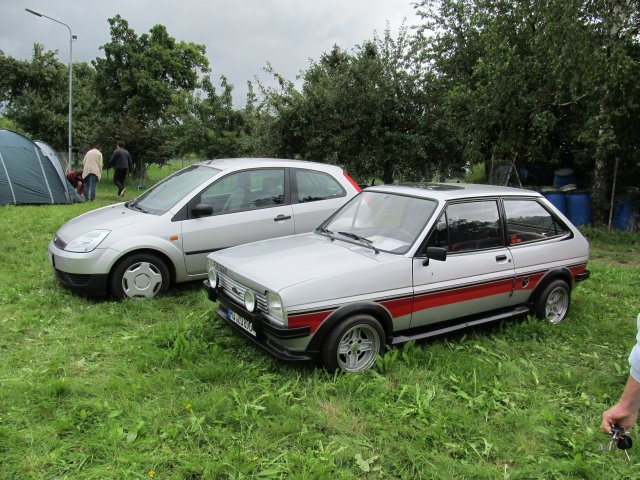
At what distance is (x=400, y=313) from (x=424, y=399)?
759 millimetres

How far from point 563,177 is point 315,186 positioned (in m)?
9.60

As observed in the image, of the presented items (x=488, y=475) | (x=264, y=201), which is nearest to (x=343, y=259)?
(x=488, y=475)

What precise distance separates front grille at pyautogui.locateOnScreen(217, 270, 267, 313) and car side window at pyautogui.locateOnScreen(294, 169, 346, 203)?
225 centimetres

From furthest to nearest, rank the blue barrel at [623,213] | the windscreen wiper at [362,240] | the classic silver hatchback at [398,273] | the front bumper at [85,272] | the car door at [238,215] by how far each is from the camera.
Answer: the blue barrel at [623,213] → the car door at [238,215] → the front bumper at [85,272] → the windscreen wiper at [362,240] → the classic silver hatchback at [398,273]

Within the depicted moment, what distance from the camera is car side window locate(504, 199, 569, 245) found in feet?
16.0

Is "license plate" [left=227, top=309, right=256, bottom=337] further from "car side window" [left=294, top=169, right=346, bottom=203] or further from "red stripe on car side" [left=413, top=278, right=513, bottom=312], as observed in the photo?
"car side window" [left=294, top=169, right=346, bottom=203]

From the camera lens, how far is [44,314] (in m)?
5.10

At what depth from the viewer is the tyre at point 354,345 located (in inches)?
146

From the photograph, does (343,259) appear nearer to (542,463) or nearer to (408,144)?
(542,463)

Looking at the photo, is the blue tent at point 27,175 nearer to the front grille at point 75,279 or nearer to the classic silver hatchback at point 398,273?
the front grille at point 75,279

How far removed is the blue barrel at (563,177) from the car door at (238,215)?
9985 mm

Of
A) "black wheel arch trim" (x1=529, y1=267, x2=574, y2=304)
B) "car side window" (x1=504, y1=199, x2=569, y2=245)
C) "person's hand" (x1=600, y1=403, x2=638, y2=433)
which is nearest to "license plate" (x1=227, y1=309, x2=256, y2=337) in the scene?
"person's hand" (x1=600, y1=403, x2=638, y2=433)

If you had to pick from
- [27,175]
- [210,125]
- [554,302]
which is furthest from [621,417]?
[210,125]

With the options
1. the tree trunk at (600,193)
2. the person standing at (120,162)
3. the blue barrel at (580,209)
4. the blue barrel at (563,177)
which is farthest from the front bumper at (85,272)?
the blue barrel at (563,177)
